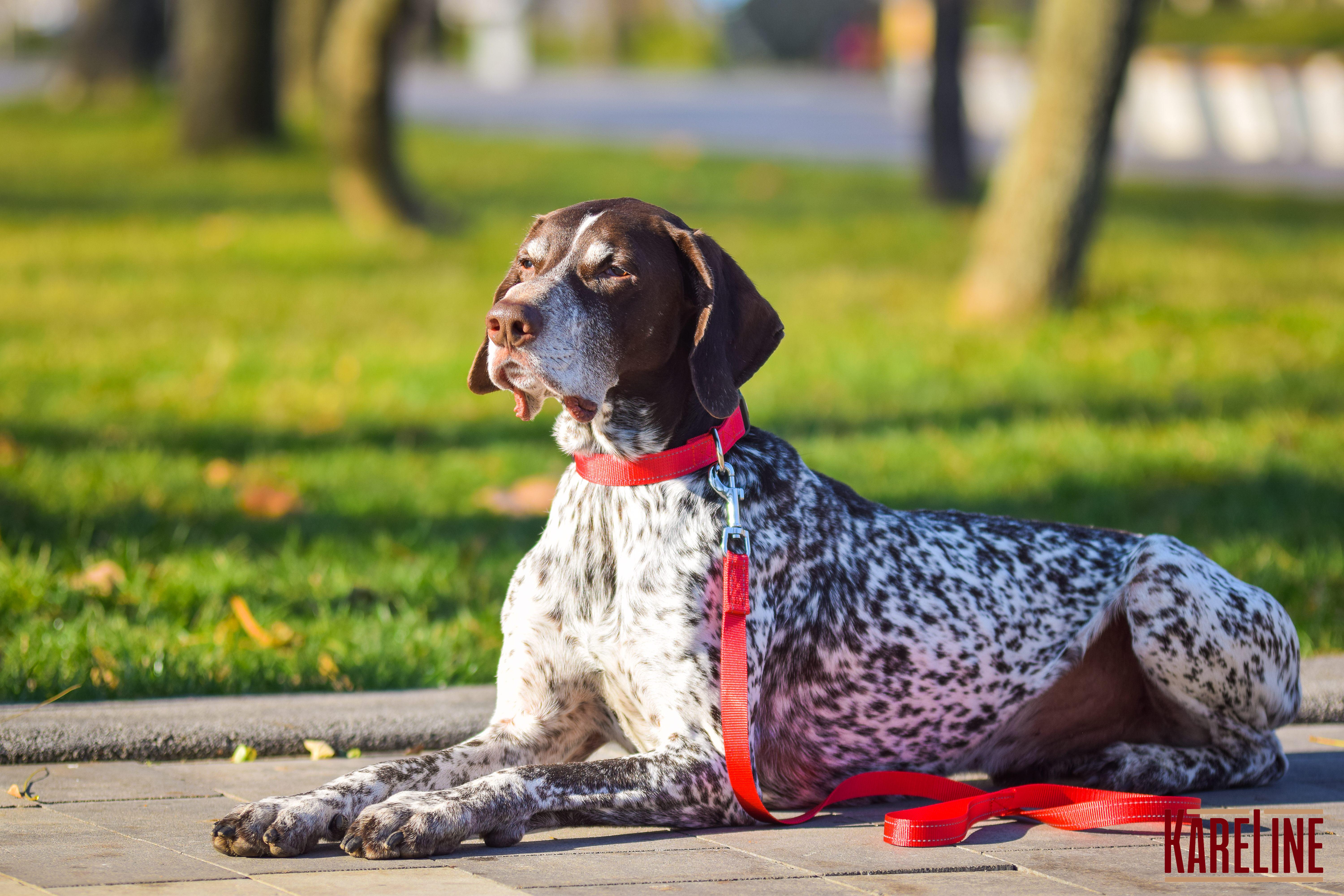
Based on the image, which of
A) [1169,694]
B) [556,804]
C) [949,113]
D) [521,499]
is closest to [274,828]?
[556,804]

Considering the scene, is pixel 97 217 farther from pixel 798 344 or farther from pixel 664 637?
pixel 664 637

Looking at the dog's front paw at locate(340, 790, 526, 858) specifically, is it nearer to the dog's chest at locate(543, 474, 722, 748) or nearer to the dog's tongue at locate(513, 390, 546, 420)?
the dog's chest at locate(543, 474, 722, 748)

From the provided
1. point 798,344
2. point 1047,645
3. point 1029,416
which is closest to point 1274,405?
point 1029,416

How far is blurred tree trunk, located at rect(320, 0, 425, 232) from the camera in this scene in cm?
1325

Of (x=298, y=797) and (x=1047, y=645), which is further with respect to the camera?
(x=1047, y=645)

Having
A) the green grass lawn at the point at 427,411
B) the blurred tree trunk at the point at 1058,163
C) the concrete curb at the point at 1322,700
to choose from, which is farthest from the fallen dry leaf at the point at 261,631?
the blurred tree trunk at the point at 1058,163

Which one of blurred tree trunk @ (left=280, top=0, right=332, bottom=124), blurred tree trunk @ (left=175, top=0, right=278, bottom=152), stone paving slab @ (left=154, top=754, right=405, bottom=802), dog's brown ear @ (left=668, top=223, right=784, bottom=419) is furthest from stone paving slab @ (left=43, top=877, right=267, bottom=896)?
blurred tree trunk @ (left=280, top=0, right=332, bottom=124)

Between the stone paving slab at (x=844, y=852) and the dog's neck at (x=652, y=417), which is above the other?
the dog's neck at (x=652, y=417)

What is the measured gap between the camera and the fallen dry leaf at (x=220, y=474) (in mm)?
7391

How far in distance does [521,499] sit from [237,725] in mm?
3054

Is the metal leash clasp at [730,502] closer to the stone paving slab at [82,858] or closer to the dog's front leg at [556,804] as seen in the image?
the dog's front leg at [556,804]

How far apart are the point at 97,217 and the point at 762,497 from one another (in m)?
12.4

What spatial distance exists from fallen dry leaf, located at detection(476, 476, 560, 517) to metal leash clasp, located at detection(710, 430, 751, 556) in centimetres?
326

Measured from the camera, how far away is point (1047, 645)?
4188 mm
